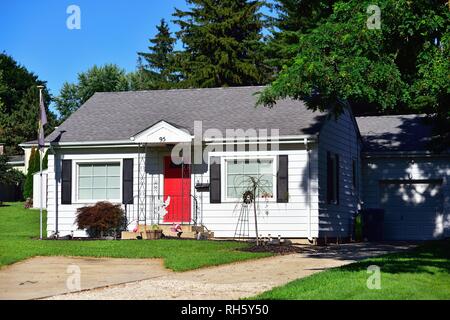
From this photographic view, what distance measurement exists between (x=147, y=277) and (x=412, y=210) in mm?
15816

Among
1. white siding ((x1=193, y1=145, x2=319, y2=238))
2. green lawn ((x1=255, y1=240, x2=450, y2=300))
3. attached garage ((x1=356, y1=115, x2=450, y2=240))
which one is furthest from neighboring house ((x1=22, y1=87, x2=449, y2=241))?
green lawn ((x1=255, y1=240, x2=450, y2=300))

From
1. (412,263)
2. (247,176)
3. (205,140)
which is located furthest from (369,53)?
(205,140)

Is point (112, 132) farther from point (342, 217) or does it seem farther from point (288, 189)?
point (342, 217)

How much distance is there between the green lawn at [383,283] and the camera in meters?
9.59

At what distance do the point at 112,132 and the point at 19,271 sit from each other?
366 inches

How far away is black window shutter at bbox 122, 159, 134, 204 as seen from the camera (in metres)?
22.3

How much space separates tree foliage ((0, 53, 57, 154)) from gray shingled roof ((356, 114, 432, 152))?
2985 cm

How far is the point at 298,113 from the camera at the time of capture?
22.7 meters

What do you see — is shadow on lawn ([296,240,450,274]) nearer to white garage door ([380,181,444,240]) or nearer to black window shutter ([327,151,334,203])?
black window shutter ([327,151,334,203])

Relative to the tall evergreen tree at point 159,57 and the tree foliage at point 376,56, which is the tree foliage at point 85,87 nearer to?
the tall evergreen tree at point 159,57

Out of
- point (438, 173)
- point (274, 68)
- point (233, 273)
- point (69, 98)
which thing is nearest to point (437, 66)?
point (233, 273)

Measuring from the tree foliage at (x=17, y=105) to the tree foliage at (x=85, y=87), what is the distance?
4.78 feet

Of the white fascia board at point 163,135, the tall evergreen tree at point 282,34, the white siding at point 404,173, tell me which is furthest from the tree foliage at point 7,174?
the white siding at point 404,173
